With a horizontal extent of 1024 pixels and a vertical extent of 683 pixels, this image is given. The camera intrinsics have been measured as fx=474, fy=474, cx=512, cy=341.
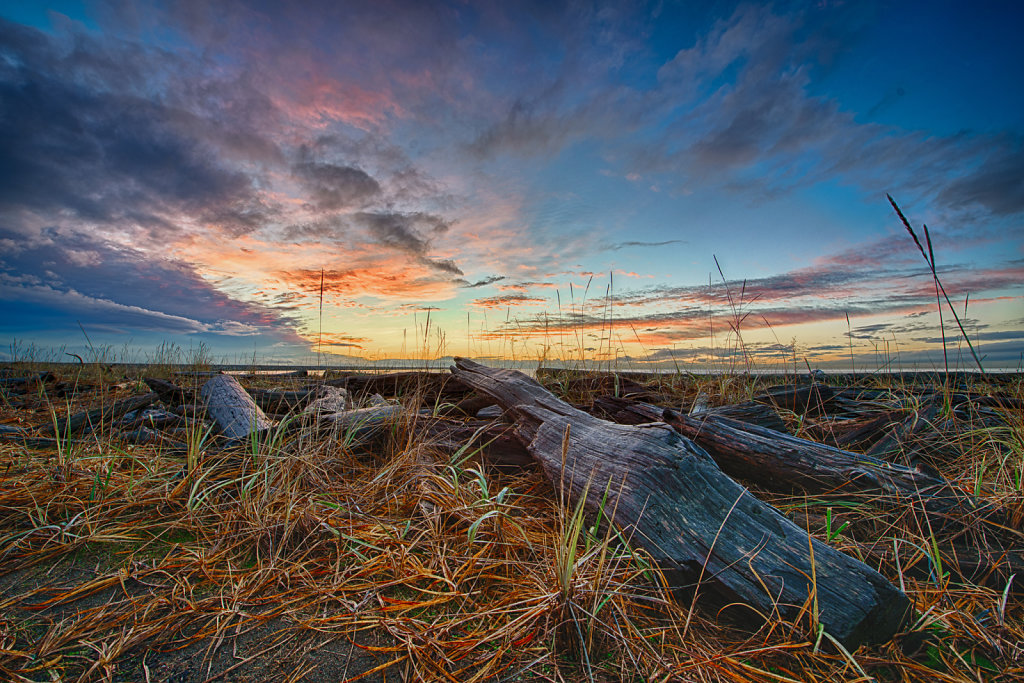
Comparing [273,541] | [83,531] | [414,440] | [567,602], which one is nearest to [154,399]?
[83,531]

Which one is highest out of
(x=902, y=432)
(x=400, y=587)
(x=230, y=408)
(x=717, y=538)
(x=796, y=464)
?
(x=230, y=408)

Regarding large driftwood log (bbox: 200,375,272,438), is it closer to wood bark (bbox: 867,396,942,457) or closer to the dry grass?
the dry grass

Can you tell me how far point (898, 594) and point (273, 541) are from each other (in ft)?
9.31

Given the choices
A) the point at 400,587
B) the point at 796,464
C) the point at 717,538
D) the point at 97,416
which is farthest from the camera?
the point at 97,416

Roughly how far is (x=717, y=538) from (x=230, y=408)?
163 inches

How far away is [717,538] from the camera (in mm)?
2074

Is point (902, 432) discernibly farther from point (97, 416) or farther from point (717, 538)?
point (97, 416)

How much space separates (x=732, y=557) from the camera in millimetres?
2027

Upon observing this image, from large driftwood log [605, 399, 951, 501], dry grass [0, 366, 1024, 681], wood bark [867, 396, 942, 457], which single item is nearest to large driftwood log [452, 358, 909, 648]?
dry grass [0, 366, 1024, 681]

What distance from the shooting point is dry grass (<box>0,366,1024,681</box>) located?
174 cm

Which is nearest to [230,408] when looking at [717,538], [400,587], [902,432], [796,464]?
[400,587]

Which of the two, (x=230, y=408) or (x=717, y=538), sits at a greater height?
(x=230, y=408)

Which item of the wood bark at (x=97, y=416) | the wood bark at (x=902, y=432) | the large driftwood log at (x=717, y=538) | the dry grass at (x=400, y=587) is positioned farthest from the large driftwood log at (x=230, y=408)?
the wood bark at (x=902, y=432)

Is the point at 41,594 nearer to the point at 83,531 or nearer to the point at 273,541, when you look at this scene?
the point at 83,531
